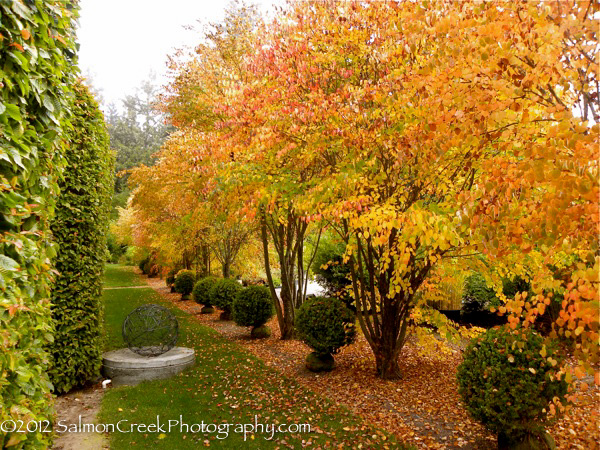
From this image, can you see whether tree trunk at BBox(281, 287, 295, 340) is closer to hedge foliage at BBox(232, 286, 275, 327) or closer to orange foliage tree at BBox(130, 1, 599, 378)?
hedge foliage at BBox(232, 286, 275, 327)

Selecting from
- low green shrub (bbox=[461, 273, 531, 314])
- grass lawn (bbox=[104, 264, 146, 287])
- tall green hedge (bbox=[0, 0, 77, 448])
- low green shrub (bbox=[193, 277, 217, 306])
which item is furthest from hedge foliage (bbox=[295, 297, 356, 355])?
grass lawn (bbox=[104, 264, 146, 287])

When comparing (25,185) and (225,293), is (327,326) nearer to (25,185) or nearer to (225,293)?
(25,185)

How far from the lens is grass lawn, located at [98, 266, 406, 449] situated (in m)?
4.92

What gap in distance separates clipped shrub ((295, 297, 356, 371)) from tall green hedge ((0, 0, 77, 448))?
16.4 ft

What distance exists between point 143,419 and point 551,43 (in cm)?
617

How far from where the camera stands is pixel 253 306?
409 inches

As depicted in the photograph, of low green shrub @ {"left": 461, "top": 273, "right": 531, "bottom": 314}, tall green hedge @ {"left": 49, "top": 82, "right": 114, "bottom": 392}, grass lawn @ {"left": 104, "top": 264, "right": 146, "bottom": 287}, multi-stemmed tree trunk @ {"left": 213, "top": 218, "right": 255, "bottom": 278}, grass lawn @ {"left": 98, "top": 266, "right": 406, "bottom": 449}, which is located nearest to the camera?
grass lawn @ {"left": 98, "top": 266, "right": 406, "bottom": 449}

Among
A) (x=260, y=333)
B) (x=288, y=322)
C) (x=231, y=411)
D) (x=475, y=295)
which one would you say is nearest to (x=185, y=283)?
(x=260, y=333)

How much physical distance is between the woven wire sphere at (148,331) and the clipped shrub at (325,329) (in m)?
2.56

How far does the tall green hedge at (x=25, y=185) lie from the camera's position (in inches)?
83.6

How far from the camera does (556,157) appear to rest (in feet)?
8.73

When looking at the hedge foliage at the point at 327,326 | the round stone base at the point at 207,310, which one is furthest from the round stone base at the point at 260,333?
the round stone base at the point at 207,310

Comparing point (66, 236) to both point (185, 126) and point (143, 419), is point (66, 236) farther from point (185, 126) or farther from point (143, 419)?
point (185, 126)

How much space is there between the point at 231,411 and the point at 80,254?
11.5 ft
